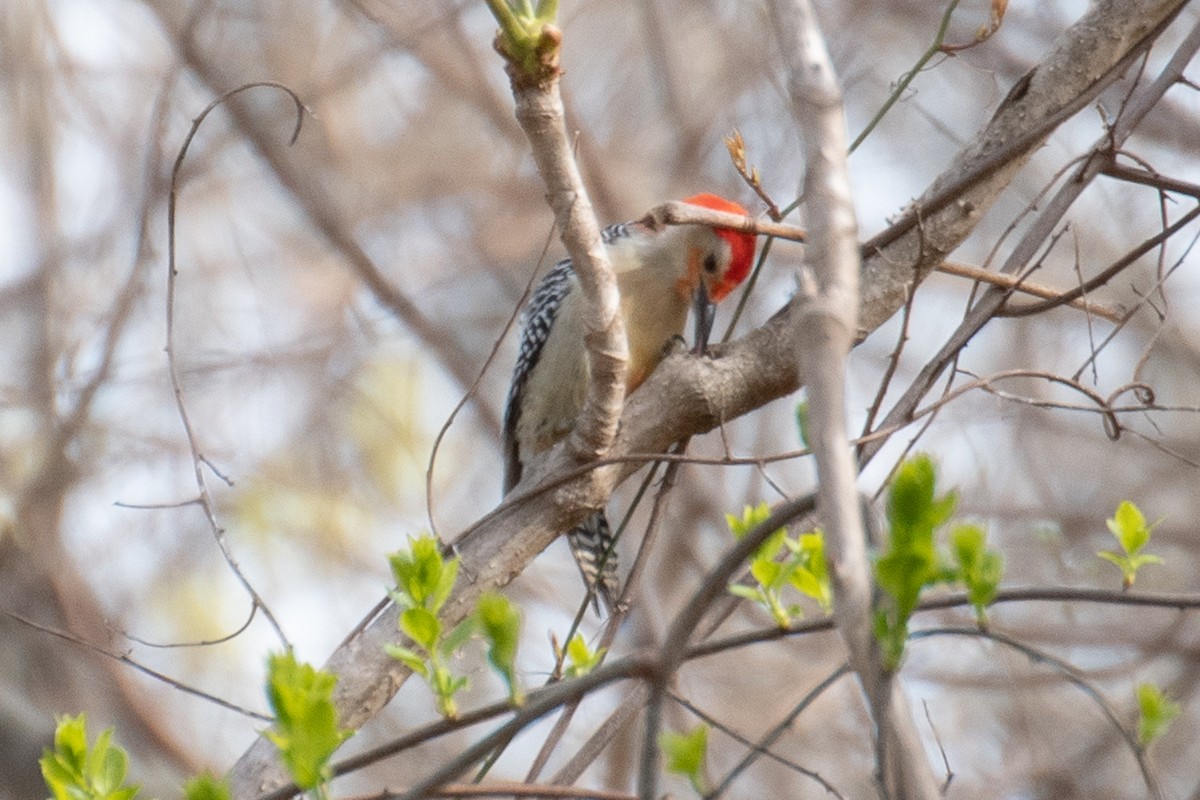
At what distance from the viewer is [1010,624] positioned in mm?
6602

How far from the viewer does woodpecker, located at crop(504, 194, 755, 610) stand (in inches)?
213

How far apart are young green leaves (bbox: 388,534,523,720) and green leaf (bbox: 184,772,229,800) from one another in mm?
289

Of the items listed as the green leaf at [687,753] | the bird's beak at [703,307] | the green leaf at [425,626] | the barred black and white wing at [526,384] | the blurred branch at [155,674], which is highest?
the bird's beak at [703,307]

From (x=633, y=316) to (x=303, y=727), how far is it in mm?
3949

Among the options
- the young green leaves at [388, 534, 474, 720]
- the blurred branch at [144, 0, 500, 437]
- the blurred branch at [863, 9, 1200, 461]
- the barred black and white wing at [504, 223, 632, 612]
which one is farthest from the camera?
the blurred branch at [144, 0, 500, 437]

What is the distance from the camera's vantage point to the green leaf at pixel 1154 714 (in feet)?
5.86

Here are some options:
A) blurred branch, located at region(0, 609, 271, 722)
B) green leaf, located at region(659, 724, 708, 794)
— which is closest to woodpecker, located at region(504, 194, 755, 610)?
blurred branch, located at region(0, 609, 271, 722)

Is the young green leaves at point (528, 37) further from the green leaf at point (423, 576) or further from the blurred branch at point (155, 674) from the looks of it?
the blurred branch at point (155, 674)

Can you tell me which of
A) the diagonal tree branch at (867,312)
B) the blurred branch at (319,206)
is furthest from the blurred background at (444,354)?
the diagonal tree branch at (867,312)

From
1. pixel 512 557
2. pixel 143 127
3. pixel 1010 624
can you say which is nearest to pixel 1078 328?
pixel 1010 624

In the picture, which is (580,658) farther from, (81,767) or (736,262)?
(736,262)

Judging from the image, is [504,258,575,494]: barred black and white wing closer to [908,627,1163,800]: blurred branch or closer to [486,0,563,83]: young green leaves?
[486,0,563,83]: young green leaves

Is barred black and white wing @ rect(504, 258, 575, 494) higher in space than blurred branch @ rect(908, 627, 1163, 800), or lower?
higher

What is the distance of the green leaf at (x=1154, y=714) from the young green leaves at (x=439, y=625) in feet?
2.94
